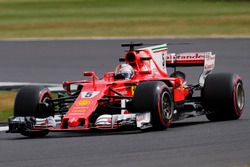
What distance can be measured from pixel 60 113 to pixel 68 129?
0.99 meters

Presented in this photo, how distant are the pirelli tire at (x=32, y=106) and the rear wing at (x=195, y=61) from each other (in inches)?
111

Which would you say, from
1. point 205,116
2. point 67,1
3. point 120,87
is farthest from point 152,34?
point 67,1

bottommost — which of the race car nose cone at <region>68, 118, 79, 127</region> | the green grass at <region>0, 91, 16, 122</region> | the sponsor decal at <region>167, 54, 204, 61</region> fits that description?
the green grass at <region>0, 91, 16, 122</region>

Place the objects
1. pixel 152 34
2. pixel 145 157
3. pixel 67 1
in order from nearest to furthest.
A: pixel 145 157
pixel 152 34
pixel 67 1

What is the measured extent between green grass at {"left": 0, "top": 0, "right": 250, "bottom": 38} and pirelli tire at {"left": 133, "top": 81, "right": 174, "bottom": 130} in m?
19.0

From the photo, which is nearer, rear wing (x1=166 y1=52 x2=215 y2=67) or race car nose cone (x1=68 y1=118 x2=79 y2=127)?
race car nose cone (x1=68 y1=118 x2=79 y2=127)

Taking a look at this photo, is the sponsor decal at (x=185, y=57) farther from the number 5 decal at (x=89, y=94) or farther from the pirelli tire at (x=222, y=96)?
the number 5 decal at (x=89, y=94)

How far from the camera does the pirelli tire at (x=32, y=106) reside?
42.3 ft

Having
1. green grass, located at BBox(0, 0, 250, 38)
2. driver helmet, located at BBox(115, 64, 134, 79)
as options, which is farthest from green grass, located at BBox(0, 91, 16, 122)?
green grass, located at BBox(0, 0, 250, 38)

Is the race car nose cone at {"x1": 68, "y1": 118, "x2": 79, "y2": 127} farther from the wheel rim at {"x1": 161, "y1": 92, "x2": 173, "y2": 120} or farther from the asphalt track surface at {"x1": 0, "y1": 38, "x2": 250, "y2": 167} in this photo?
the wheel rim at {"x1": 161, "y1": 92, "x2": 173, "y2": 120}

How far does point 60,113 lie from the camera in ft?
43.9

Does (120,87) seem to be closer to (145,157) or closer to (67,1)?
(145,157)

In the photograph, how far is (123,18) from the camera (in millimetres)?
42312

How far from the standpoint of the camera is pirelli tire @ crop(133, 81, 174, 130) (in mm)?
12516
